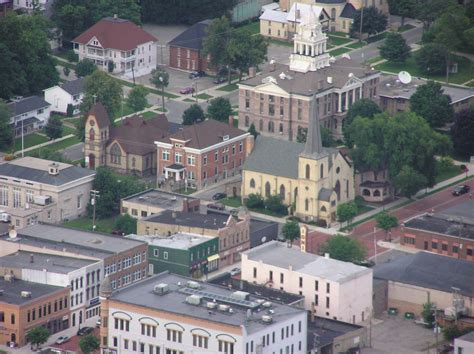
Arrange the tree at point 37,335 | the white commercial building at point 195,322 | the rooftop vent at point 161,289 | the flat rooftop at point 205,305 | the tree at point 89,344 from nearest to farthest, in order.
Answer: the white commercial building at point 195,322, the flat rooftop at point 205,305, the tree at point 89,344, the rooftop vent at point 161,289, the tree at point 37,335

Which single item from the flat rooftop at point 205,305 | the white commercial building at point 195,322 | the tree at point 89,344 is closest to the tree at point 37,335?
the tree at point 89,344

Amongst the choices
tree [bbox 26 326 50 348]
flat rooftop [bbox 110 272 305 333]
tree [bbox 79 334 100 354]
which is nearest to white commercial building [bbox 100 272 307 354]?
flat rooftop [bbox 110 272 305 333]

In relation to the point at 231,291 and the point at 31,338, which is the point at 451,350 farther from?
the point at 31,338

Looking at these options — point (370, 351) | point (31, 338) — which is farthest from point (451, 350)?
point (31, 338)

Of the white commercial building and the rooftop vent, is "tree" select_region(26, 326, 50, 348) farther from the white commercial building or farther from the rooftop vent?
the rooftop vent

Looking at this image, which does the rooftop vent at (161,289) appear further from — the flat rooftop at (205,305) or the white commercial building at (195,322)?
the flat rooftop at (205,305)

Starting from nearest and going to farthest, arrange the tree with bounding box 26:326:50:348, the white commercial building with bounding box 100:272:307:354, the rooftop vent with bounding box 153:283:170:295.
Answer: the white commercial building with bounding box 100:272:307:354
the rooftop vent with bounding box 153:283:170:295
the tree with bounding box 26:326:50:348

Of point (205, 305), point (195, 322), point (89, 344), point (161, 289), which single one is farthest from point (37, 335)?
point (195, 322)

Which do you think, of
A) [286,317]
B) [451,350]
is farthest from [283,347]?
[451,350]
